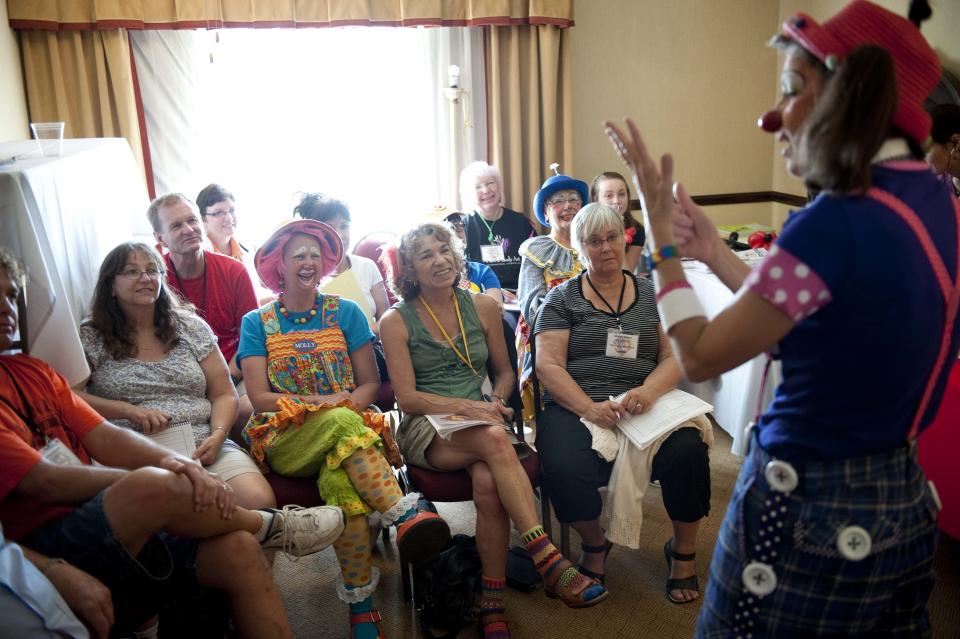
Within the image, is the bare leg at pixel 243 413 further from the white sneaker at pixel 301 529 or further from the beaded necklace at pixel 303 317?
the white sneaker at pixel 301 529

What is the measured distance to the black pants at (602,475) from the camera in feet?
8.02

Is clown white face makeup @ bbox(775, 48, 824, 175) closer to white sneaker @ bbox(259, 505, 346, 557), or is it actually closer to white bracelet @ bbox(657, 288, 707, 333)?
white bracelet @ bbox(657, 288, 707, 333)

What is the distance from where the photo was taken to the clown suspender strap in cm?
106

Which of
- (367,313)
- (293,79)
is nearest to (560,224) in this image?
(367,313)

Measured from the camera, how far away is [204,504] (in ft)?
6.27

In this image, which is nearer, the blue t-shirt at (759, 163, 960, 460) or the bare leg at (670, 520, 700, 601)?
the blue t-shirt at (759, 163, 960, 460)

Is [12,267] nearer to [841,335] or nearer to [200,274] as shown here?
[200,274]

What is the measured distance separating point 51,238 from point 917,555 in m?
2.32

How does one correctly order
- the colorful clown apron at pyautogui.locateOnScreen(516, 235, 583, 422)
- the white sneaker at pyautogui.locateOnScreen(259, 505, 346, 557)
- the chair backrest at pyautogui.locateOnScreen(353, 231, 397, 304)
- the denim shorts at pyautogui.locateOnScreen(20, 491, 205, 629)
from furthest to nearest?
the chair backrest at pyautogui.locateOnScreen(353, 231, 397, 304)
the colorful clown apron at pyautogui.locateOnScreen(516, 235, 583, 422)
the white sneaker at pyautogui.locateOnScreen(259, 505, 346, 557)
the denim shorts at pyautogui.locateOnScreen(20, 491, 205, 629)

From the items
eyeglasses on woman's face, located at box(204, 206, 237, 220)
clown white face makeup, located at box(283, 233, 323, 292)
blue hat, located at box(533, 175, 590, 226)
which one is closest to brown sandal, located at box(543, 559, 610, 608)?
clown white face makeup, located at box(283, 233, 323, 292)

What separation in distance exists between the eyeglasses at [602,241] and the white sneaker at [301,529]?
127cm

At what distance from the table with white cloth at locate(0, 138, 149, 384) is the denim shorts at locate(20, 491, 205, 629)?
585 millimetres

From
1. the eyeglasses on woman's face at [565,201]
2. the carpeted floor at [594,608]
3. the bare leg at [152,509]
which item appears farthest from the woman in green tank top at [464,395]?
the eyeglasses on woman's face at [565,201]

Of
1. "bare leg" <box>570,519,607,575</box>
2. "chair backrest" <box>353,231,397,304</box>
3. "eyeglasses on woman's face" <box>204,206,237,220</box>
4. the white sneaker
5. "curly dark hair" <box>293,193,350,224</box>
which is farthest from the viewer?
"chair backrest" <box>353,231,397,304</box>
